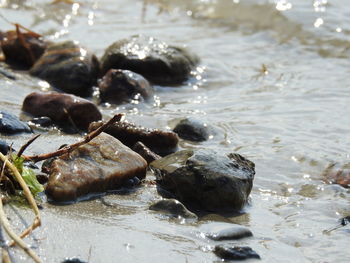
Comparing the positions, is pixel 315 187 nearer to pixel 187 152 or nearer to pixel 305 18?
pixel 187 152

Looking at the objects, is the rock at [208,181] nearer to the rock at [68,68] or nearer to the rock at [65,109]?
the rock at [65,109]

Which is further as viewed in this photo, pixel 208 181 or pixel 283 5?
pixel 283 5

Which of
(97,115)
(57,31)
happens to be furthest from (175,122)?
(57,31)

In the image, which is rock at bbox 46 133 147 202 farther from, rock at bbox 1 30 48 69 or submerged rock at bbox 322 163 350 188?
rock at bbox 1 30 48 69

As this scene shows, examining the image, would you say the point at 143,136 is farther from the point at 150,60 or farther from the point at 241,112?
the point at 150,60

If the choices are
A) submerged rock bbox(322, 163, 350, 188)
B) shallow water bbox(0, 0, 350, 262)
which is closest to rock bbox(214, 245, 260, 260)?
shallow water bbox(0, 0, 350, 262)

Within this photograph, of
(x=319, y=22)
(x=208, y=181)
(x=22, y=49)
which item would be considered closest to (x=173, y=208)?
(x=208, y=181)

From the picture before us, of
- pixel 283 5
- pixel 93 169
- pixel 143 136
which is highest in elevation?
pixel 93 169
